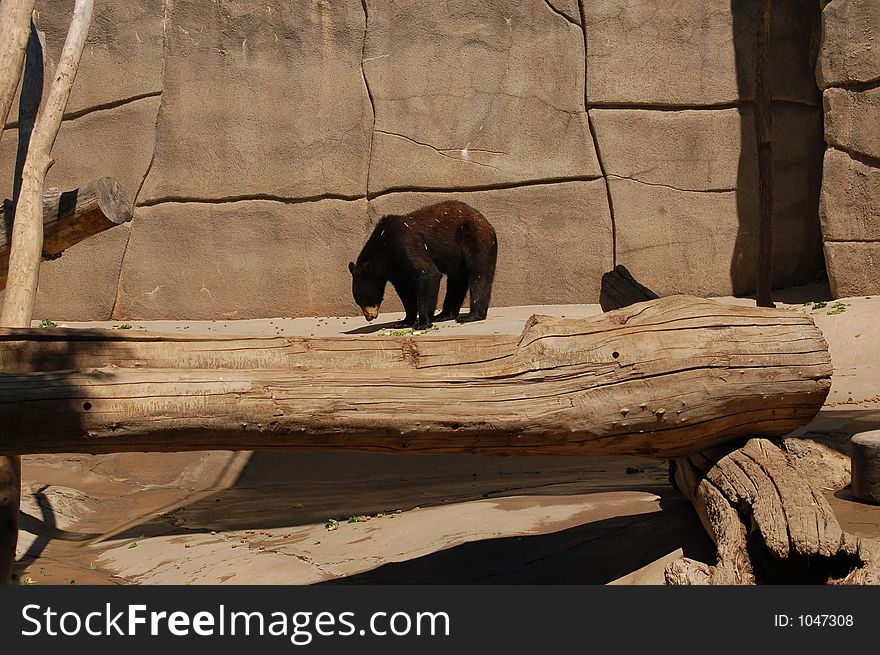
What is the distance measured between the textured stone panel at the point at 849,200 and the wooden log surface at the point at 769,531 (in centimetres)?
748

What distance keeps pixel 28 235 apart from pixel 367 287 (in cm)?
613

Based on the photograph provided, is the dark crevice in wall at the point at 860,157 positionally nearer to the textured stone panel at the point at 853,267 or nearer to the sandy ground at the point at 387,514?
the textured stone panel at the point at 853,267

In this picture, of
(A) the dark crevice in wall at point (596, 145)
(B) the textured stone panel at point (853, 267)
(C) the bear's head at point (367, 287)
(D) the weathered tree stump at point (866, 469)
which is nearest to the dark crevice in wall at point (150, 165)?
(C) the bear's head at point (367, 287)

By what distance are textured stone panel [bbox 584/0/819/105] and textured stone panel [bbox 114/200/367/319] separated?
340 centimetres

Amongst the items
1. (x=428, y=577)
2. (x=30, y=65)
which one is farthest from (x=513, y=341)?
(x=30, y=65)

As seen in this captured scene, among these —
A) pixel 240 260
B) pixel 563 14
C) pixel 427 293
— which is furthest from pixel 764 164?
pixel 240 260

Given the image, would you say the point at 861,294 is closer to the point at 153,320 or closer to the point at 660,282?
the point at 660,282

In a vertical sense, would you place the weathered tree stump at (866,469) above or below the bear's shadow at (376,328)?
below

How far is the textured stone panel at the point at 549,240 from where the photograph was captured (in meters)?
12.2

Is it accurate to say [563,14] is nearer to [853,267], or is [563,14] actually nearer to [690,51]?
[690,51]

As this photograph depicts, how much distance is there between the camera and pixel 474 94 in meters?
12.4

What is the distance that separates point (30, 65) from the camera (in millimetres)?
6625

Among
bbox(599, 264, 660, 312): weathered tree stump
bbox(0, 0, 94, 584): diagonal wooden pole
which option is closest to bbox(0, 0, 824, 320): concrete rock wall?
bbox(599, 264, 660, 312): weathered tree stump

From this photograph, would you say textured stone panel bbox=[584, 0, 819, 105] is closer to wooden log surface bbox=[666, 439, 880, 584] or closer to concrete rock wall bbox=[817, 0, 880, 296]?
concrete rock wall bbox=[817, 0, 880, 296]
